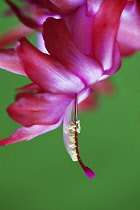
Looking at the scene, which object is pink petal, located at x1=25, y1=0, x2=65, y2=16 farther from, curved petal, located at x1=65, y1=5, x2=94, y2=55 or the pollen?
the pollen

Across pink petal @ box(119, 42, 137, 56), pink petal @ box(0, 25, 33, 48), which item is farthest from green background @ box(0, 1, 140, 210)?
pink petal @ box(119, 42, 137, 56)

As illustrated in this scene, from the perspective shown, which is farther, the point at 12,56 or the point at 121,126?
the point at 121,126

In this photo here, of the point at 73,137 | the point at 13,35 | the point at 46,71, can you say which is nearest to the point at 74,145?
the point at 73,137

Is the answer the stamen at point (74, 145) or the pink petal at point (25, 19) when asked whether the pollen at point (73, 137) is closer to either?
the stamen at point (74, 145)

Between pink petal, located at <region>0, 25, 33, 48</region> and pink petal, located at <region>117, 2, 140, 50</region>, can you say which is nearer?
pink petal, located at <region>117, 2, 140, 50</region>

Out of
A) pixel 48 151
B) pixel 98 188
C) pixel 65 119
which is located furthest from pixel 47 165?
pixel 65 119

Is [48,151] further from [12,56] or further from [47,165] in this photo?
[12,56]
